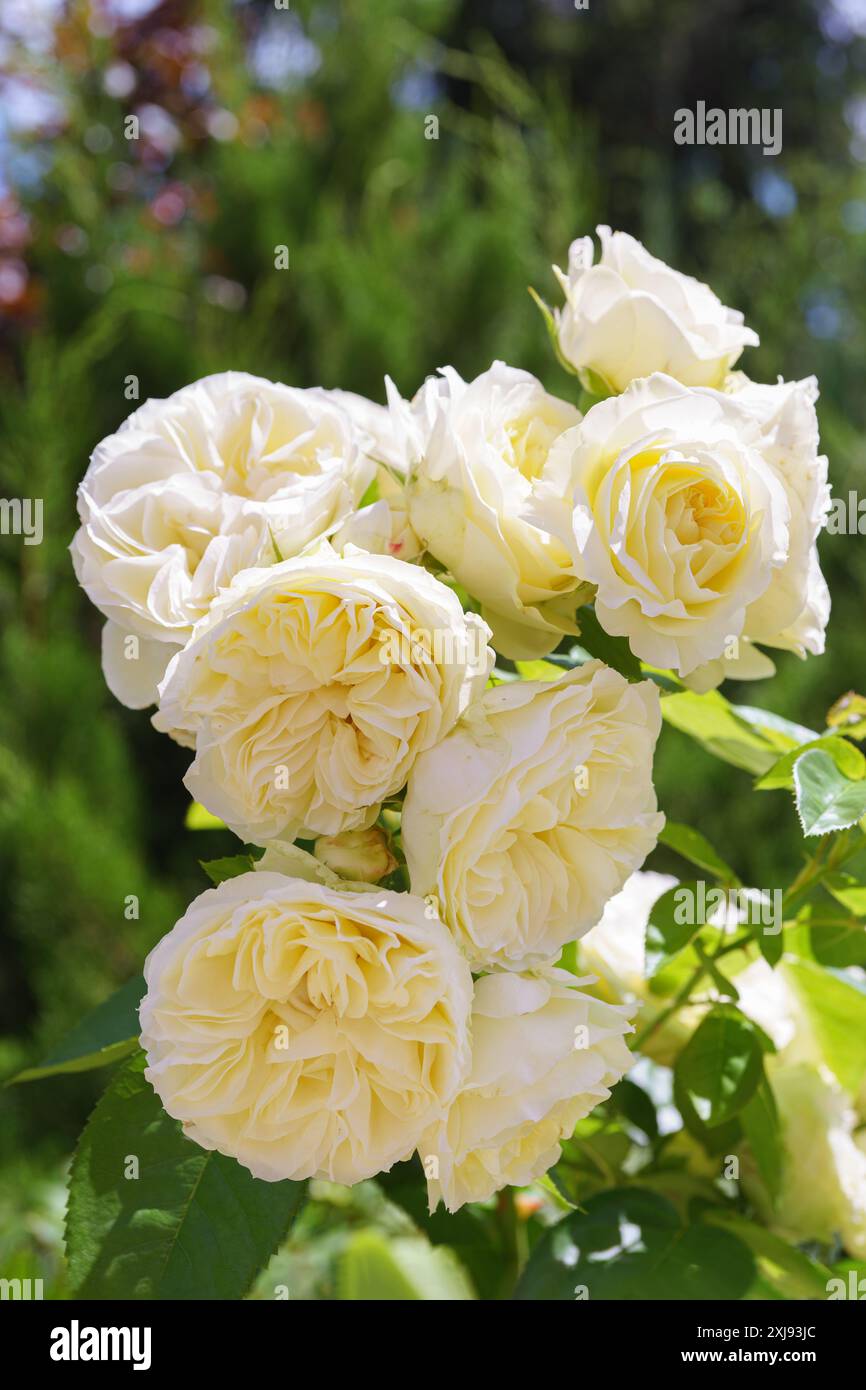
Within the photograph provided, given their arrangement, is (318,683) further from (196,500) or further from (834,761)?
(834,761)

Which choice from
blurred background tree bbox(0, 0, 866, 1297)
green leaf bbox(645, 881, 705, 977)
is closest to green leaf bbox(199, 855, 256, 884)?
green leaf bbox(645, 881, 705, 977)

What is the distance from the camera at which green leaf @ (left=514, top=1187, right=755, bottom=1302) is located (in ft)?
2.10

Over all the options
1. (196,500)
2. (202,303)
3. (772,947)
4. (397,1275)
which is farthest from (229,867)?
(202,303)

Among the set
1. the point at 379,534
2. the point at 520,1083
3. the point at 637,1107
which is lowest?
the point at 637,1107

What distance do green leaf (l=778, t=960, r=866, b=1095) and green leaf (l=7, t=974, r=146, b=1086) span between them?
15.0 inches

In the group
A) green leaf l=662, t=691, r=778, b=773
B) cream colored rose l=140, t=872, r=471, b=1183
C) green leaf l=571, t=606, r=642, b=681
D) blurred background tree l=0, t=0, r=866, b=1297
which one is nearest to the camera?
cream colored rose l=140, t=872, r=471, b=1183

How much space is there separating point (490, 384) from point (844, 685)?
2077 millimetres

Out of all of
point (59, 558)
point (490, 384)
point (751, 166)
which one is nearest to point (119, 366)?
point (59, 558)

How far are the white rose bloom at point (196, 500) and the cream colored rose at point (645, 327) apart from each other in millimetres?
122

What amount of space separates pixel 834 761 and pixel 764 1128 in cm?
20

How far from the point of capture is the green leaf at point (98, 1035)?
26.1 inches

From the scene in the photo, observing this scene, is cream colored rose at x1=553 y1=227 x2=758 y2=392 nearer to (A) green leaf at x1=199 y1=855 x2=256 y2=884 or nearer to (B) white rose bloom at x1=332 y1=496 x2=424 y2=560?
(B) white rose bloom at x1=332 y1=496 x2=424 y2=560

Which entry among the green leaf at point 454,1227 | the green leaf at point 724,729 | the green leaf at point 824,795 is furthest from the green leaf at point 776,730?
the green leaf at point 454,1227

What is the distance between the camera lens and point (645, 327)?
1.99ft
